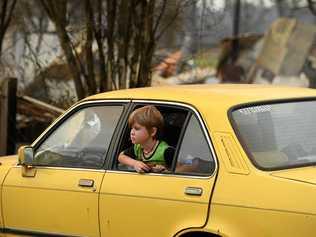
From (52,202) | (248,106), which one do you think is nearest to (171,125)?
(248,106)

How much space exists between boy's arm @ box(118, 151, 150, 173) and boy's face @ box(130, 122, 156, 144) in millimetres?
125

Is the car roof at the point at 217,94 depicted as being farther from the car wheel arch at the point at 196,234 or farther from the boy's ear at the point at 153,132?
the car wheel arch at the point at 196,234

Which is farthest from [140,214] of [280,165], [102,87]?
[102,87]

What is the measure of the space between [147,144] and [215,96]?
572 mm

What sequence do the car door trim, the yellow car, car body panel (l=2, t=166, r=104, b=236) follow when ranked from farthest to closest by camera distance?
the car door trim < car body panel (l=2, t=166, r=104, b=236) < the yellow car

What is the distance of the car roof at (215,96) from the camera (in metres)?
4.82

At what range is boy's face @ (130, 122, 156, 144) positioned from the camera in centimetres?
517

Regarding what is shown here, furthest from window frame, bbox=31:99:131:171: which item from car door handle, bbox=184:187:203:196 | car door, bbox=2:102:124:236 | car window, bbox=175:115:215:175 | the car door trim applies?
car door handle, bbox=184:187:203:196

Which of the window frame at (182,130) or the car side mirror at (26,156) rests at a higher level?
the window frame at (182,130)

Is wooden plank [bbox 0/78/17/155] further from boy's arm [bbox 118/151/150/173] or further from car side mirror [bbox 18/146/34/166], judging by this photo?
boy's arm [bbox 118/151/150/173]

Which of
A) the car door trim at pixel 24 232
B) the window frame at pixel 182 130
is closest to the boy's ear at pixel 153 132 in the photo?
the window frame at pixel 182 130

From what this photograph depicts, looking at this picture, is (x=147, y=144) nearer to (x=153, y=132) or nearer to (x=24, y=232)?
(x=153, y=132)

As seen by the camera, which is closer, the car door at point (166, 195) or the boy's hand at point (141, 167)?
the car door at point (166, 195)

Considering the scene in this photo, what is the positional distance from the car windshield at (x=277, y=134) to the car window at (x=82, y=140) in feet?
3.43
